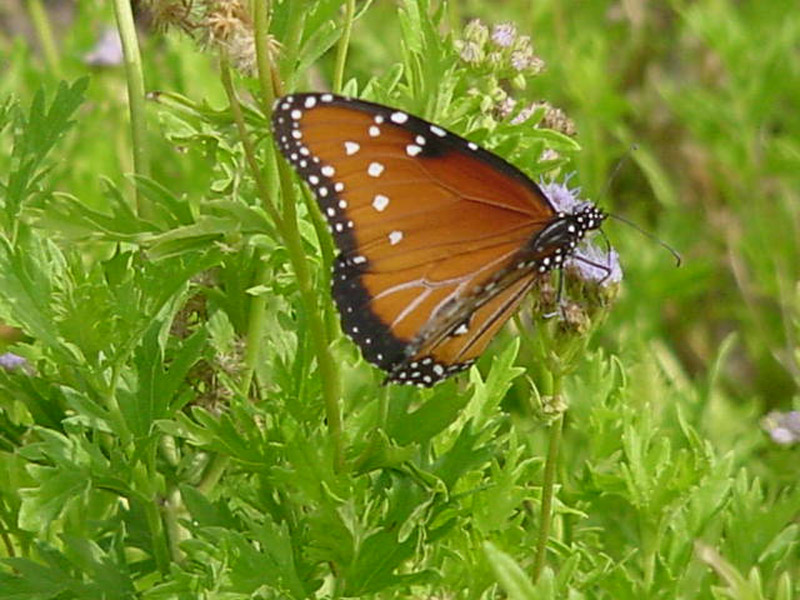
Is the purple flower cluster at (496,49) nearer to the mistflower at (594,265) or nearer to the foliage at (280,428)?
the foliage at (280,428)

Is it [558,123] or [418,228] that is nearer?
[418,228]

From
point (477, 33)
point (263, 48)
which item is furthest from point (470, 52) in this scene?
point (263, 48)

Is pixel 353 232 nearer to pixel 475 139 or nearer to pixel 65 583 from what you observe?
pixel 475 139

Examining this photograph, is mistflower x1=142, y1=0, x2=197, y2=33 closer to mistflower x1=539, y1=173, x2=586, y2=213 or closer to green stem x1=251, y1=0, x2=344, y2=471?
green stem x1=251, y1=0, x2=344, y2=471

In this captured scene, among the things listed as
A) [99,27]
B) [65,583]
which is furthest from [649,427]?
[99,27]

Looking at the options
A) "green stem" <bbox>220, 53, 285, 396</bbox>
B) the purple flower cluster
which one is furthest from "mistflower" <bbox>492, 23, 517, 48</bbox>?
"green stem" <bbox>220, 53, 285, 396</bbox>

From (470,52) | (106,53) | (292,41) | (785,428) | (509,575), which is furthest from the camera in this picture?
(106,53)

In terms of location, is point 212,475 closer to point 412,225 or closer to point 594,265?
point 412,225

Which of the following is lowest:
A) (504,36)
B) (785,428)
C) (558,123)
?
(785,428)
